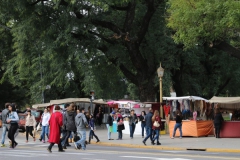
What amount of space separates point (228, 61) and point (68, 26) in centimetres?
1975

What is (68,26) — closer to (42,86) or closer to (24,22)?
(24,22)

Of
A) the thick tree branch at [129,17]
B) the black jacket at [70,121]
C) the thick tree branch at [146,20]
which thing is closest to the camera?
the black jacket at [70,121]

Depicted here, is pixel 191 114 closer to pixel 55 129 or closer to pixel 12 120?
pixel 12 120

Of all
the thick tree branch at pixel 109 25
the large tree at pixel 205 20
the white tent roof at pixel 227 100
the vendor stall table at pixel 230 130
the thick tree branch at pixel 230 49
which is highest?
the thick tree branch at pixel 109 25

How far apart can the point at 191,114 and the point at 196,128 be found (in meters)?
6.90

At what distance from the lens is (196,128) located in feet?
95.0

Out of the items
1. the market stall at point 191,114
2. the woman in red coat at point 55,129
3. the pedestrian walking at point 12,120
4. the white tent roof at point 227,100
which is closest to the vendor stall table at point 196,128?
the market stall at point 191,114

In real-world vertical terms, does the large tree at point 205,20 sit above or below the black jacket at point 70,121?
above

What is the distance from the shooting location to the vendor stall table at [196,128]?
2905cm

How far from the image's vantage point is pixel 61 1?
1436 inches

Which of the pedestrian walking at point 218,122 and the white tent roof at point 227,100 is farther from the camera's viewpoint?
the white tent roof at point 227,100

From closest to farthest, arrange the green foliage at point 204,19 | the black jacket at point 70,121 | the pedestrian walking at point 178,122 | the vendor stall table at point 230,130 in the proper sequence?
the black jacket at point 70,121 → the green foliage at point 204,19 → the pedestrian walking at point 178,122 → the vendor stall table at point 230,130

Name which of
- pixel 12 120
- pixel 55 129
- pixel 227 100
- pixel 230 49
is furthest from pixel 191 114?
pixel 55 129

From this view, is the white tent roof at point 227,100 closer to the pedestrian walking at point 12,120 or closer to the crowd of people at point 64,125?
the crowd of people at point 64,125
